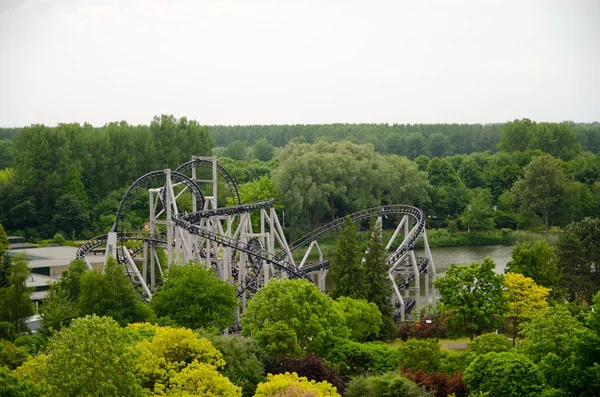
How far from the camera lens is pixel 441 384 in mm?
27109

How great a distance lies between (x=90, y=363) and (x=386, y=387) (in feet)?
27.5

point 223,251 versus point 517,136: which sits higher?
point 517,136

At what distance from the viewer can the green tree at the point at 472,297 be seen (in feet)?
113

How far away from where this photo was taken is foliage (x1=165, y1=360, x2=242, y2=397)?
2292cm

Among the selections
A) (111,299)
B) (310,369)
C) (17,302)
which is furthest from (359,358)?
(17,302)

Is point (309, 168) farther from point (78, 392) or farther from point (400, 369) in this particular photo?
point (78, 392)

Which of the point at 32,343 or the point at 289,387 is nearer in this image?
the point at 289,387

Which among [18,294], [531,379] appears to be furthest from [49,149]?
[531,379]

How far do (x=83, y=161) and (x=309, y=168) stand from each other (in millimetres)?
18332

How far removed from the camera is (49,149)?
70000 millimetres

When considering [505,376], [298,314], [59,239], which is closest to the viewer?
[505,376]

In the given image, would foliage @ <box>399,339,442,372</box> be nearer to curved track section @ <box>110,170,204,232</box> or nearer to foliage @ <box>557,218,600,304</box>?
foliage @ <box>557,218,600,304</box>

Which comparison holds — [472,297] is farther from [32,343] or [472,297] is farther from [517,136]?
[517,136]

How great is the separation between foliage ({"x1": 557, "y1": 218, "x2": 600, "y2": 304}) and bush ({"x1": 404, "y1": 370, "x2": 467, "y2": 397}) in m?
15.4
